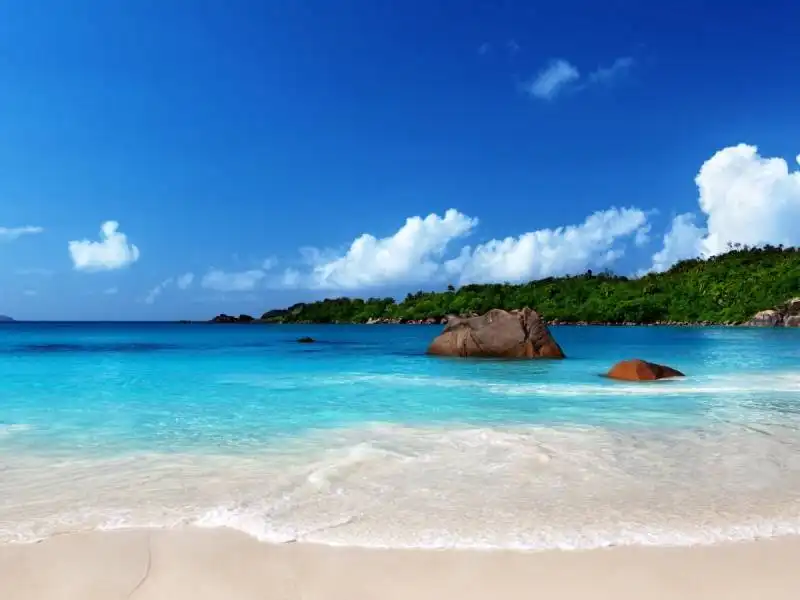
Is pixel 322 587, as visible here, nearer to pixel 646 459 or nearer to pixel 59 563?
pixel 59 563

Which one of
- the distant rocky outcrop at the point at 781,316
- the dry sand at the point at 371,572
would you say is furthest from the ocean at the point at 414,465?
the distant rocky outcrop at the point at 781,316

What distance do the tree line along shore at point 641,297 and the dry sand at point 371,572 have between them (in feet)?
371

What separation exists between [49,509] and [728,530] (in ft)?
21.9

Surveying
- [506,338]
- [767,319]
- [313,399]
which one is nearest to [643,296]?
[767,319]

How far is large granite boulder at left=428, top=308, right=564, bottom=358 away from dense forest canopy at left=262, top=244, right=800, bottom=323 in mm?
106160

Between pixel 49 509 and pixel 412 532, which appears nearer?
pixel 412 532

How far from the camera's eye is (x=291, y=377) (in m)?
22.7

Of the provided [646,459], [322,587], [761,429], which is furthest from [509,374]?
[322,587]

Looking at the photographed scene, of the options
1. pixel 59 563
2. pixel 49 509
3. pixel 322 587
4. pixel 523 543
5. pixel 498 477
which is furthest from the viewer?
pixel 498 477

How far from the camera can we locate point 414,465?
8.14m

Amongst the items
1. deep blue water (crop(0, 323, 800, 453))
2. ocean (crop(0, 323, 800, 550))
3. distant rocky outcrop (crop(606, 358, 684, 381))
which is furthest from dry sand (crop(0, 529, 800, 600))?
distant rocky outcrop (crop(606, 358, 684, 381))

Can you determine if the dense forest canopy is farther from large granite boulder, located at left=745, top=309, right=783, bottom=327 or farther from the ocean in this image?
the ocean

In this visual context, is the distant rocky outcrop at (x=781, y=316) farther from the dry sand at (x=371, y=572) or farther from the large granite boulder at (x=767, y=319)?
the dry sand at (x=371, y=572)

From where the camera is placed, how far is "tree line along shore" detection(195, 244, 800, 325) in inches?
4968
